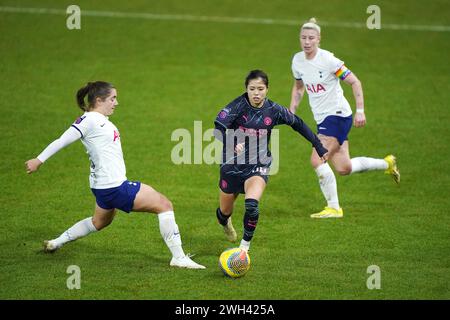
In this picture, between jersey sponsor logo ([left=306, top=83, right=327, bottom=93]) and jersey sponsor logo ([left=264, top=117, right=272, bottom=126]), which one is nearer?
jersey sponsor logo ([left=264, top=117, right=272, bottom=126])

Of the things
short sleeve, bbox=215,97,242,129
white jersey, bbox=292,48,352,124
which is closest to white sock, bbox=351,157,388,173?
white jersey, bbox=292,48,352,124

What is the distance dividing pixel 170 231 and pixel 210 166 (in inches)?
201

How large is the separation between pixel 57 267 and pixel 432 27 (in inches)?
617

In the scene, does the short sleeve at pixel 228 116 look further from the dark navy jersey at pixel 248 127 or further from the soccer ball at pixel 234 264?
the soccer ball at pixel 234 264

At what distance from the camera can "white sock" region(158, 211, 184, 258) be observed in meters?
9.11

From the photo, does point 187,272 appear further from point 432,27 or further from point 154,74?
point 432,27

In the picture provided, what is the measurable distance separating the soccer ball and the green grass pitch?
4.5 inches

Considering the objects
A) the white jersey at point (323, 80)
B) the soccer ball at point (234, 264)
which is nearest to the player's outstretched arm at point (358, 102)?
the white jersey at point (323, 80)

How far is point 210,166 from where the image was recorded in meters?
14.2

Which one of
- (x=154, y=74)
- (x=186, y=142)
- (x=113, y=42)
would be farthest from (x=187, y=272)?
(x=113, y=42)

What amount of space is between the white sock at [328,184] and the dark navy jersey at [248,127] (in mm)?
2254

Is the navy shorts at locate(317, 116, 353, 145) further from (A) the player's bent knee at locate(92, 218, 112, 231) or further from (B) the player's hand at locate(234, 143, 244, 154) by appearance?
(A) the player's bent knee at locate(92, 218, 112, 231)

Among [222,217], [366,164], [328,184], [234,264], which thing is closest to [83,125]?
[234,264]

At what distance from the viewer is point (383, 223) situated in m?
11.4
